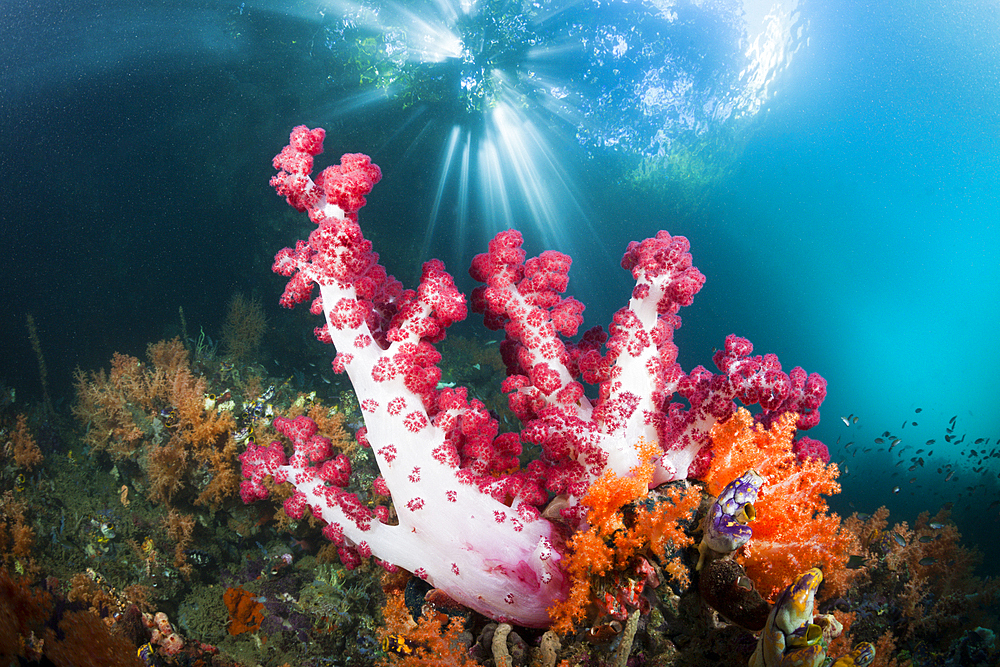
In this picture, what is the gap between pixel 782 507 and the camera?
93.7 inches

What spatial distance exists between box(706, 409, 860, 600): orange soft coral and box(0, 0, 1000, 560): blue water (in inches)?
103

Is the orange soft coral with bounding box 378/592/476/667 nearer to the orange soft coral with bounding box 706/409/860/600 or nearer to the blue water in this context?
the orange soft coral with bounding box 706/409/860/600

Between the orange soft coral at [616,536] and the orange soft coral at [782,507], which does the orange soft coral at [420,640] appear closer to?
the orange soft coral at [616,536]

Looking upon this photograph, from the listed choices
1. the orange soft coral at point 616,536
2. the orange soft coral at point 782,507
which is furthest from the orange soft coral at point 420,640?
the orange soft coral at point 782,507

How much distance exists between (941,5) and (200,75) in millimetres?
8843

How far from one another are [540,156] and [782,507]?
6077mm

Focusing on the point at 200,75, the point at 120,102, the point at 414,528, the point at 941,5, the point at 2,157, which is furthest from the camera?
the point at 941,5

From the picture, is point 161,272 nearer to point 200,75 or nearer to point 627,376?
point 200,75

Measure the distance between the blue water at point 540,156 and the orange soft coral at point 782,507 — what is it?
2612mm

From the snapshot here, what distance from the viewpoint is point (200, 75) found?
3.76 metres

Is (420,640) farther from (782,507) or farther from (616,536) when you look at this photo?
(782,507)

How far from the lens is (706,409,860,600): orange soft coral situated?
222 cm

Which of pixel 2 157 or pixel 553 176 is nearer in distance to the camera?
pixel 2 157

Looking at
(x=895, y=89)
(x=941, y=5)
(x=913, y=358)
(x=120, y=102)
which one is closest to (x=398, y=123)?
(x=120, y=102)
